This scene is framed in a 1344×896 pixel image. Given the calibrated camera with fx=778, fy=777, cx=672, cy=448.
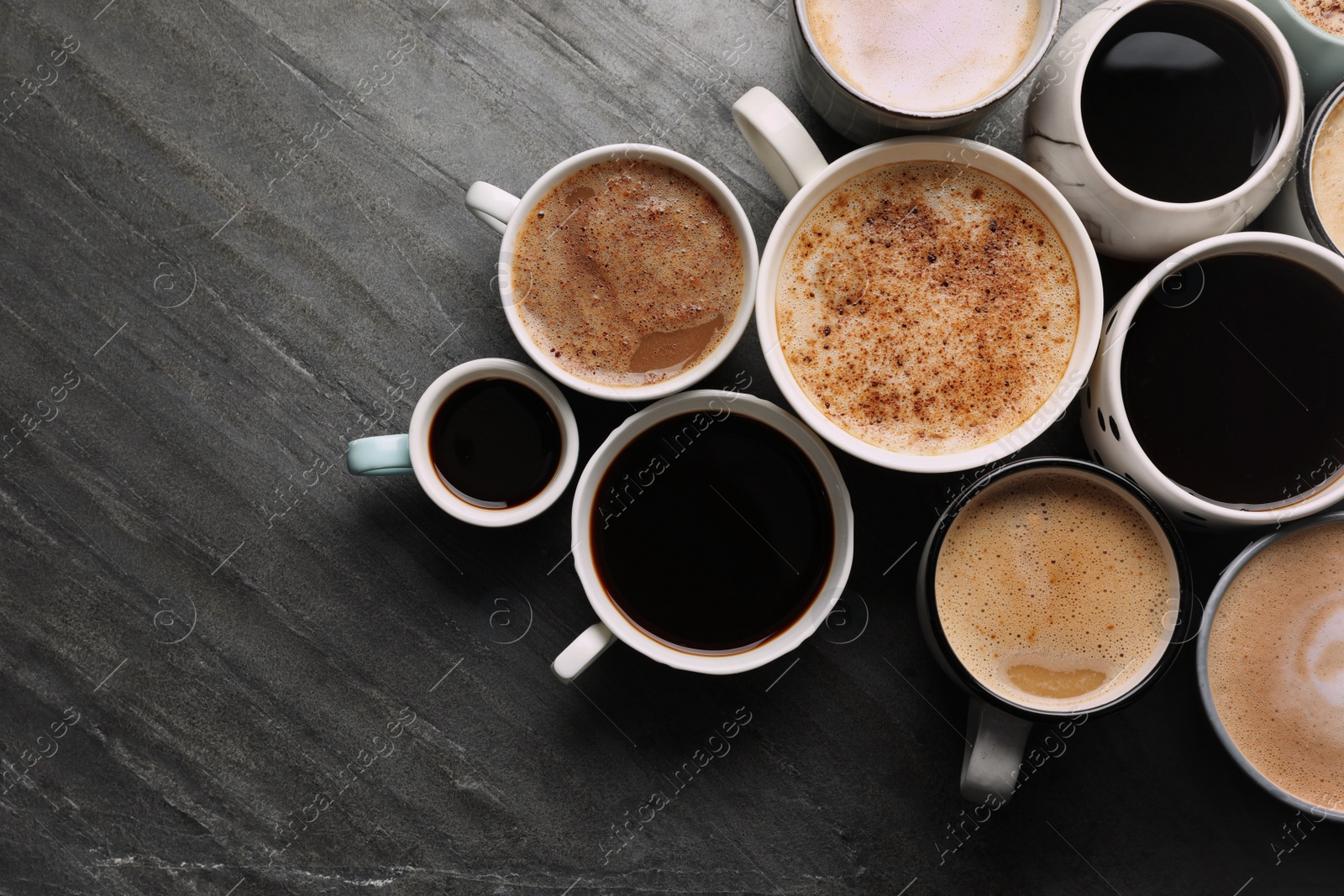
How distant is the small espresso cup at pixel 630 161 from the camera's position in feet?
3.34

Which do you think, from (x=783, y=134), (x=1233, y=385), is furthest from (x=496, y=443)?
(x=1233, y=385)

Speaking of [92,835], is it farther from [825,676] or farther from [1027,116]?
[1027,116]

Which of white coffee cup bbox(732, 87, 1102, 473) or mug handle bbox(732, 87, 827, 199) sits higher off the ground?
mug handle bbox(732, 87, 827, 199)

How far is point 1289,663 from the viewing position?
3.48ft

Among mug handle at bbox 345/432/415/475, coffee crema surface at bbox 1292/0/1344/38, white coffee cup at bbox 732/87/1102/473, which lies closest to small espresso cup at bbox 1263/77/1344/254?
coffee crema surface at bbox 1292/0/1344/38

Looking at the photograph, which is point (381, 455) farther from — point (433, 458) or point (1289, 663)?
point (1289, 663)

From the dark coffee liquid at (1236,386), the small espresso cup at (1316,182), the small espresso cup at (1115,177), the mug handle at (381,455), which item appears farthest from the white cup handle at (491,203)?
the small espresso cup at (1316,182)

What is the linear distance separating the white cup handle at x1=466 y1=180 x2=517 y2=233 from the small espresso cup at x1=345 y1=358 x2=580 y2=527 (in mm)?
196

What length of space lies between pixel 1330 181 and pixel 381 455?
4.34 feet

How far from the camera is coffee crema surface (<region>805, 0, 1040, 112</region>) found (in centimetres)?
101

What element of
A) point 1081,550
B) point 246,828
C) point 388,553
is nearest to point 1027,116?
point 1081,550

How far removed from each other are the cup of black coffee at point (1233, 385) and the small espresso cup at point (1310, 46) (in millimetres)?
251

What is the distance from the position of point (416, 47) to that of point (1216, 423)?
128 cm

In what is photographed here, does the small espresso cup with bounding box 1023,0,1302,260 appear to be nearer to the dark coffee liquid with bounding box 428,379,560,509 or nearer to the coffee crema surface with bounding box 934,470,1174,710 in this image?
the coffee crema surface with bounding box 934,470,1174,710
